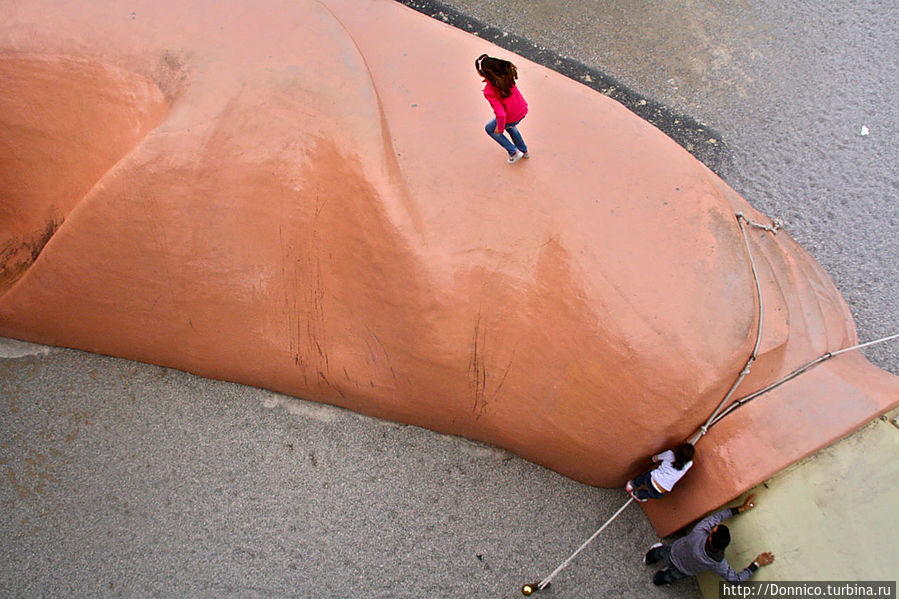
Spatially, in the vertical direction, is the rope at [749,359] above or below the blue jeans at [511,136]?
below

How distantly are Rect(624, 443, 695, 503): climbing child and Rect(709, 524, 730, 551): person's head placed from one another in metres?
0.32

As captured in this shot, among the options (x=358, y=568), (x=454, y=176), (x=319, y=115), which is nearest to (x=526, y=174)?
(x=454, y=176)

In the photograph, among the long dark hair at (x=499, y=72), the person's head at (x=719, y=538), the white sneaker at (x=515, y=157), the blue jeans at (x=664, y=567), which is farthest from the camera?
the blue jeans at (x=664, y=567)

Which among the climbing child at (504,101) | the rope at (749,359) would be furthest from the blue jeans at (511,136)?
the rope at (749,359)

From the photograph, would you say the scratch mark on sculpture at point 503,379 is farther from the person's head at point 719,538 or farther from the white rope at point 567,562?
the person's head at point 719,538

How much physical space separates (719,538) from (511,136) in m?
2.10

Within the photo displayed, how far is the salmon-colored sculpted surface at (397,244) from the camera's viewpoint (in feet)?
10.3

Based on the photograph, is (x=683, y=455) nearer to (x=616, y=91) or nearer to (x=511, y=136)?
(x=511, y=136)

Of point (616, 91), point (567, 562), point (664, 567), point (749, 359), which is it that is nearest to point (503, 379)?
point (567, 562)

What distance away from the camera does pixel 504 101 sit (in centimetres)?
297

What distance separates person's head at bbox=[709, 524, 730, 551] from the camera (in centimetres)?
290

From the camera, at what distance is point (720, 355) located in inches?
121

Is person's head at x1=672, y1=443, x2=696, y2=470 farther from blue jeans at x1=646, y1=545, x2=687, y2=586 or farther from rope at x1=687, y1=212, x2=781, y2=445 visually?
blue jeans at x1=646, y1=545, x2=687, y2=586

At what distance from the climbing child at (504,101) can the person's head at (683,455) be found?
164 centimetres
